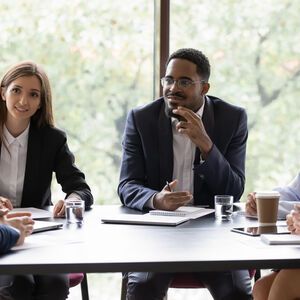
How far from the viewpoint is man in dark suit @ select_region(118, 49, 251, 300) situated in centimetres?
277

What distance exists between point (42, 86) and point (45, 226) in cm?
110

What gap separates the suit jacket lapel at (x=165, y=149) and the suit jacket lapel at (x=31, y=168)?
60cm

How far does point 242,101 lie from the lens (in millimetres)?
3943

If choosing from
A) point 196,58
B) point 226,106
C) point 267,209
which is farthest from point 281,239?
point 196,58

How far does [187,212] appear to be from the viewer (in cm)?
236

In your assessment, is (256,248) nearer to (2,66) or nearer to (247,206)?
(247,206)

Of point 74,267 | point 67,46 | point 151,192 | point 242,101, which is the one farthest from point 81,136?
point 74,267

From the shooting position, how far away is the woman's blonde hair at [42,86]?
113 inches

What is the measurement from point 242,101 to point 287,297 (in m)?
2.16

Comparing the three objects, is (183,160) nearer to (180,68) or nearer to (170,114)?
(170,114)

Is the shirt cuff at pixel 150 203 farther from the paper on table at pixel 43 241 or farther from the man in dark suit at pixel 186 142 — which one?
the paper on table at pixel 43 241

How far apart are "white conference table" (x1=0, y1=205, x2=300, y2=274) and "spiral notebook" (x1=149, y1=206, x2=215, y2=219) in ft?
0.73

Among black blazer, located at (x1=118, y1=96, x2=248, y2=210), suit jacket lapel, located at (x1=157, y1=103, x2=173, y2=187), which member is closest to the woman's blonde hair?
black blazer, located at (x1=118, y1=96, x2=248, y2=210)

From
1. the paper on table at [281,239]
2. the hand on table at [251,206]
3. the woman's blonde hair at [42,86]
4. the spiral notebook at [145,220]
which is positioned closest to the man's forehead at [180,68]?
the woman's blonde hair at [42,86]
